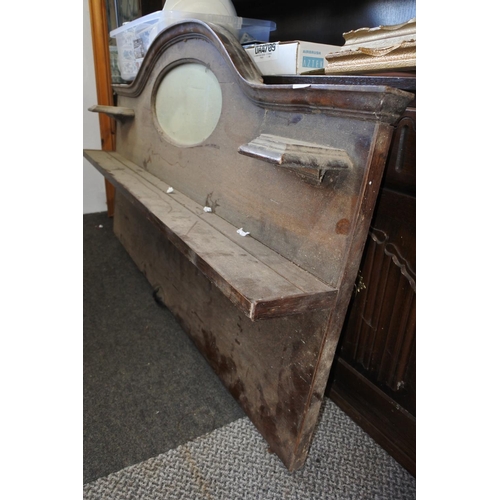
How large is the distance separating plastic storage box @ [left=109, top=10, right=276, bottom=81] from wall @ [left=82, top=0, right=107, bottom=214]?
511 millimetres

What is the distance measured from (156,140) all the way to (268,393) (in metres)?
1.00

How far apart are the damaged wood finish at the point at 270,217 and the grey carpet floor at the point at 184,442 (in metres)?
0.06

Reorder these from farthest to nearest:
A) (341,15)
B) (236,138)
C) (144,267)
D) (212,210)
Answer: (144,267) → (341,15) → (212,210) → (236,138)

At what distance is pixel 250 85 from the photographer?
939mm

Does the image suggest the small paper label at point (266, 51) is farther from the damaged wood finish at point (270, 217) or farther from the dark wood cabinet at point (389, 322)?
the dark wood cabinet at point (389, 322)

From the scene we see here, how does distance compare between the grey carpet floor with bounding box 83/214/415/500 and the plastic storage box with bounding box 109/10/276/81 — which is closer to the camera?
the grey carpet floor with bounding box 83/214/415/500

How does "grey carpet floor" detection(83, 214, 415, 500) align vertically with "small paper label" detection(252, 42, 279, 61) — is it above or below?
below

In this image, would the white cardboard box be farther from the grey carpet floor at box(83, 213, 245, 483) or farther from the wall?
the wall

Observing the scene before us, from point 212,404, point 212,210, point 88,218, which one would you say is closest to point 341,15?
point 212,210

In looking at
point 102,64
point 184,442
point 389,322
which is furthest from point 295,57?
point 102,64

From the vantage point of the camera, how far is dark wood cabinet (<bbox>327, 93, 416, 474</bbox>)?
2.88 feet

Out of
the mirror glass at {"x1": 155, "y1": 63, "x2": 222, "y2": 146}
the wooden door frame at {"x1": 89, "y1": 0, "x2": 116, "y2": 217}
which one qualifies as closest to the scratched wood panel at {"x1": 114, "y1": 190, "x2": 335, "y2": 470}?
the mirror glass at {"x1": 155, "y1": 63, "x2": 222, "y2": 146}

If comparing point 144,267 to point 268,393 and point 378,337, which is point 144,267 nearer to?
point 268,393

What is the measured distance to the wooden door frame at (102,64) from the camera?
7.31 ft
